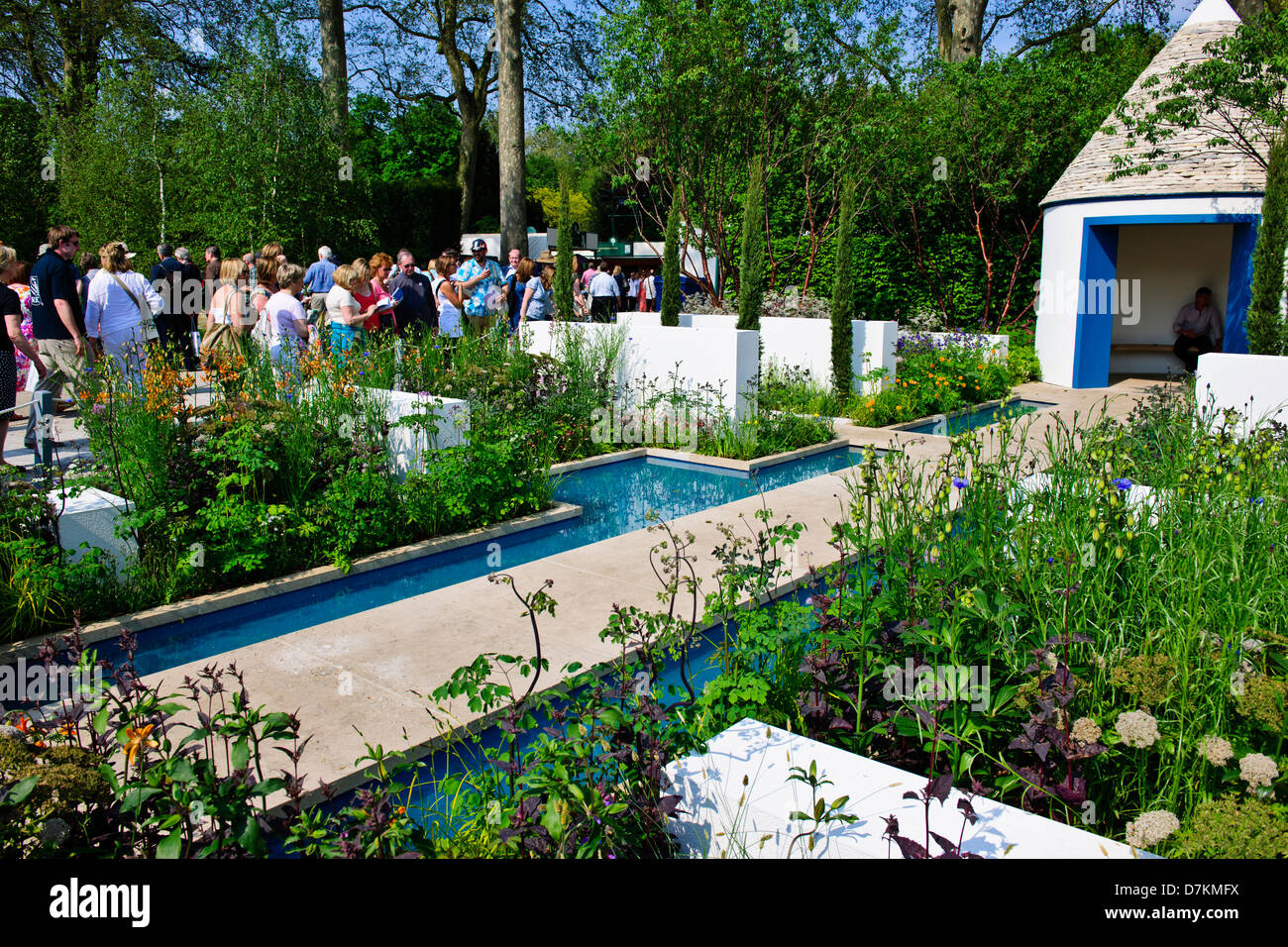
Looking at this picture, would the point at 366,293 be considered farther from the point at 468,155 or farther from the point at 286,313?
the point at 468,155

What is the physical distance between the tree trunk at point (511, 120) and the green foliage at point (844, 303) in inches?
321

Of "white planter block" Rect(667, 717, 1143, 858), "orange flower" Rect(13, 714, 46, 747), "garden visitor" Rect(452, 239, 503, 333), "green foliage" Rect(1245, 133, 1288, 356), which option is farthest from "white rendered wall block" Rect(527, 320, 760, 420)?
"orange flower" Rect(13, 714, 46, 747)

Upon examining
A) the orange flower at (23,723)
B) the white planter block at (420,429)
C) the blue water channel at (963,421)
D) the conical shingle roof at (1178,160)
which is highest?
the conical shingle roof at (1178,160)

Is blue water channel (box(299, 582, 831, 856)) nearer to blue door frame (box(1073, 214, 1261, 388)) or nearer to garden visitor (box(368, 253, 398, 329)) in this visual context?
garden visitor (box(368, 253, 398, 329))

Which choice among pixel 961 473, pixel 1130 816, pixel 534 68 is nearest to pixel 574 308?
pixel 961 473

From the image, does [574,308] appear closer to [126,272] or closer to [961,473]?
[126,272]

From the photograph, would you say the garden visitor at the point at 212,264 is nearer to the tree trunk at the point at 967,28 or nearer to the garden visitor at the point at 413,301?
the garden visitor at the point at 413,301

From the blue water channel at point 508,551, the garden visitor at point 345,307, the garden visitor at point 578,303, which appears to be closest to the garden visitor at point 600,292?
the garden visitor at point 578,303

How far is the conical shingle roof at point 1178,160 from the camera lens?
13188mm

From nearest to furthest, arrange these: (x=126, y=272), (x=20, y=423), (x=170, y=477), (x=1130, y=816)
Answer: (x=1130, y=816) < (x=170, y=477) < (x=126, y=272) < (x=20, y=423)

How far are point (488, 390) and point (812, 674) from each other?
5.63 m
